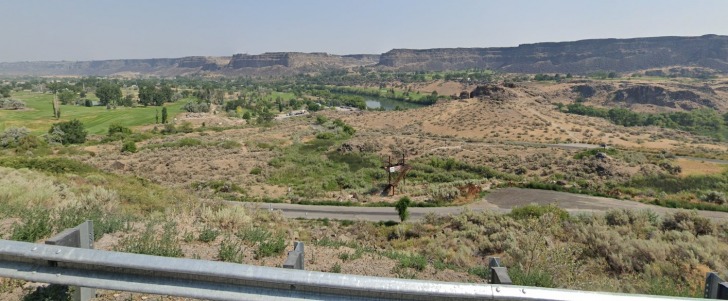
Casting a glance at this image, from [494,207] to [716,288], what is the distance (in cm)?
2335

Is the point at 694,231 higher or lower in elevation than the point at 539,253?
lower

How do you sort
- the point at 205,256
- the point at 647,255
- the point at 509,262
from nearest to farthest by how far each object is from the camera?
the point at 205,256, the point at 509,262, the point at 647,255

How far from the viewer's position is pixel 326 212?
26281mm

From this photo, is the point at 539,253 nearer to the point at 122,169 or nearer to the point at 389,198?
the point at 389,198

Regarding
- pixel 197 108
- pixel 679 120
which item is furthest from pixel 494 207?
pixel 197 108

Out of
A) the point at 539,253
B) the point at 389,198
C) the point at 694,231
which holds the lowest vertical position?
the point at 389,198

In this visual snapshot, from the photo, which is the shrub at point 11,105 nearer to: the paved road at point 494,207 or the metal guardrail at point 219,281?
the paved road at point 494,207

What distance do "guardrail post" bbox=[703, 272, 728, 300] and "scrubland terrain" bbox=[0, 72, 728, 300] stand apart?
2.27 m

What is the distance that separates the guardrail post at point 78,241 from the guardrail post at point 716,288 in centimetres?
546

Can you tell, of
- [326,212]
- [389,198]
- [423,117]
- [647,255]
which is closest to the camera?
[647,255]

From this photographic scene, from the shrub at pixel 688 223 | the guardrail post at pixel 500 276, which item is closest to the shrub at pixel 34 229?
the guardrail post at pixel 500 276

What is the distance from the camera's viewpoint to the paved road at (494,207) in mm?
24797

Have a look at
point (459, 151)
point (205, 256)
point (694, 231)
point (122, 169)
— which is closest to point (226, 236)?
point (205, 256)

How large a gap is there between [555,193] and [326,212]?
16.5 m
